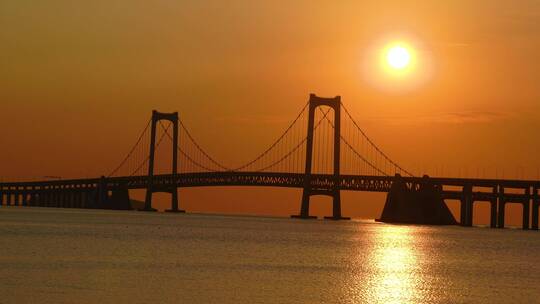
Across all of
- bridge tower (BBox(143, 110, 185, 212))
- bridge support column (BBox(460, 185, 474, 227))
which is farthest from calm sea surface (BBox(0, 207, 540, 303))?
bridge tower (BBox(143, 110, 185, 212))

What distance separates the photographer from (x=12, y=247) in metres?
57.1

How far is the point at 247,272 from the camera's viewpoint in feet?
154

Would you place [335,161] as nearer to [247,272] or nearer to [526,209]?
[526,209]

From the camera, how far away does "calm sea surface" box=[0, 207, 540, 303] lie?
37.7m

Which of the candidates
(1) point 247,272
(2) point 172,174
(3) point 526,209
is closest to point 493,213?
(3) point 526,209

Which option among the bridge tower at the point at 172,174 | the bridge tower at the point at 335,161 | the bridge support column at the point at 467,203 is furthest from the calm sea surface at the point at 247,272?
the bridge tower at the point at 172,174

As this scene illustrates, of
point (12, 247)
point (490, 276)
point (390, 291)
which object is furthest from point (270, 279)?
point (12, 247)

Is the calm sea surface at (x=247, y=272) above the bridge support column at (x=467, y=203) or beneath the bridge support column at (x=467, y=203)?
beneath

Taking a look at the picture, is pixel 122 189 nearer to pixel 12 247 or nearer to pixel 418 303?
pixel 12 247

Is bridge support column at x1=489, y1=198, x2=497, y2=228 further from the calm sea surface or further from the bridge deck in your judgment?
the calm sea surface

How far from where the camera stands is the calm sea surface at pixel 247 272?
124ft

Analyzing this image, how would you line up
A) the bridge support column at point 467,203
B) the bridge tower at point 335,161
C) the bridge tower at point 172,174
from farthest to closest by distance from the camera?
→ 1. the bridge tower at point 172,174
2. the bridge support column at point 467,203
3. the bridge tower at point 335,161

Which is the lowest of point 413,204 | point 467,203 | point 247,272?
point 247,272

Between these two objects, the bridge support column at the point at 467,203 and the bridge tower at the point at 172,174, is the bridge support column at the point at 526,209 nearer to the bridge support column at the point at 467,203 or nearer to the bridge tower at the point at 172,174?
the bridge support column at the point at 467,203
